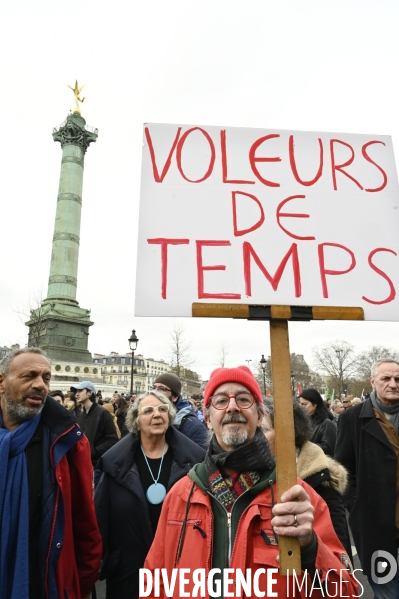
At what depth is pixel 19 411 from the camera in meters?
2.39

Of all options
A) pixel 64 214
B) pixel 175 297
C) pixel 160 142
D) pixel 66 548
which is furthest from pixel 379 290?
pixel 64 214

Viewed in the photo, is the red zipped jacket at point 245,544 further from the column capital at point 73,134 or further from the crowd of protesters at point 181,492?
the column capital at point 73,134

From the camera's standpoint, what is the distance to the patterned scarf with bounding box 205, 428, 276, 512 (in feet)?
5.67

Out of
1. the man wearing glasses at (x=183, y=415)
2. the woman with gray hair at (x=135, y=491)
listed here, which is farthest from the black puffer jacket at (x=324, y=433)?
the woman with gray hair at (x=135, y=491)

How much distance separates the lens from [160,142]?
1.95m

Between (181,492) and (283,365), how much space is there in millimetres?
741

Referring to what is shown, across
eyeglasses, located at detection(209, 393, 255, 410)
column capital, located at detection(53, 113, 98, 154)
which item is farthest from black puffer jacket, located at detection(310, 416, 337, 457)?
column capital, located at detection(53, 113, 98, 154)

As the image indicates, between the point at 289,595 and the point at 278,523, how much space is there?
0.35 meters

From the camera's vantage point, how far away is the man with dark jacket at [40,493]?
2123 mm

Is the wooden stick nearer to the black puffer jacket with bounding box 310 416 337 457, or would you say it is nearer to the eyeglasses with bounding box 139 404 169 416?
the eyeglasses with bounding box 139 404 169 416

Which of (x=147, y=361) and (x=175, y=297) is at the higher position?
(x=147, y=361)

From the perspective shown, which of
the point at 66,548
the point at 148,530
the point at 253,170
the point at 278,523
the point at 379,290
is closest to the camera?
the point at 278,523

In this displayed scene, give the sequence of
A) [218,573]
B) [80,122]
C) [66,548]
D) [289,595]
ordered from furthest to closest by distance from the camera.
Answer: [80,122]
[66,548]
[218,573]
[289,595]

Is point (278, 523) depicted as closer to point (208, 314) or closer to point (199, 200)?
point (208, 314)
